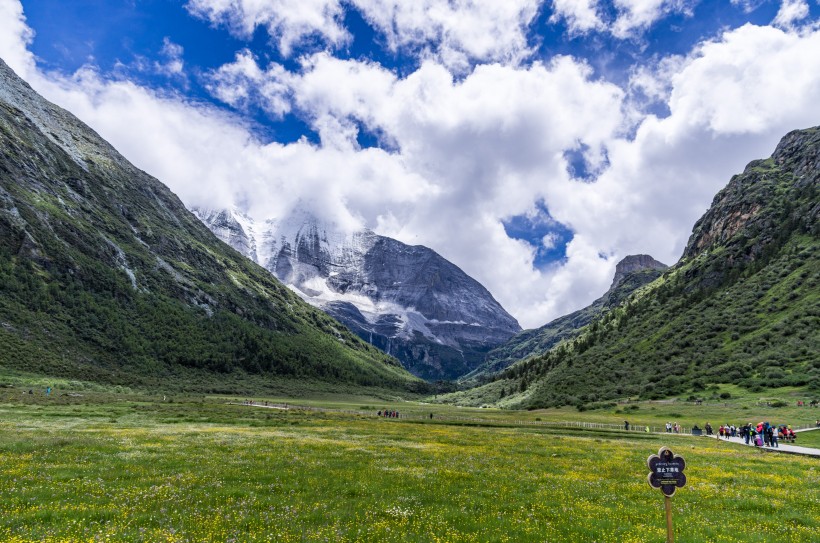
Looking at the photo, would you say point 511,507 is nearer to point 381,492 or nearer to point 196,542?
point 381,492

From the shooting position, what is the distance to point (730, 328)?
132 metres

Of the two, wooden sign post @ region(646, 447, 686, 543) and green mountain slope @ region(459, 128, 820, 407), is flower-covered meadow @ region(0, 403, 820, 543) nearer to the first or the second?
wooden sign post @ region(646, 447, 686, 543)

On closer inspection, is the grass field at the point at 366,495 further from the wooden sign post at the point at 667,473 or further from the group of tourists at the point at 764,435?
the group of tourists at the point at 764,435

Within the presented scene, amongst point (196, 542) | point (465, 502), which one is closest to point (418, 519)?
point (465, 502)

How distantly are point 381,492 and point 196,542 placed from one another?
987 centimetres

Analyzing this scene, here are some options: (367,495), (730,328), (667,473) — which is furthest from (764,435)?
(730,328)

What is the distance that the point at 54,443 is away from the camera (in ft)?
99.5

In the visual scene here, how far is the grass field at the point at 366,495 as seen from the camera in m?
14.8

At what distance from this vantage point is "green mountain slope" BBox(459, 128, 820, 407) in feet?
346

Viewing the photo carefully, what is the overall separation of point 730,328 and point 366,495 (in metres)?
152

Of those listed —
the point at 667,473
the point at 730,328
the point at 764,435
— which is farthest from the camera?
the point at 730,328

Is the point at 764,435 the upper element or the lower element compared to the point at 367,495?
upper

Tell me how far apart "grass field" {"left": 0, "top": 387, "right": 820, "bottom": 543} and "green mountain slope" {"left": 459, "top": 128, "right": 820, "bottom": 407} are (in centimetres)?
8386

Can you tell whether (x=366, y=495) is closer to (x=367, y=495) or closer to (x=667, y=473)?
(x=367, y=495)
